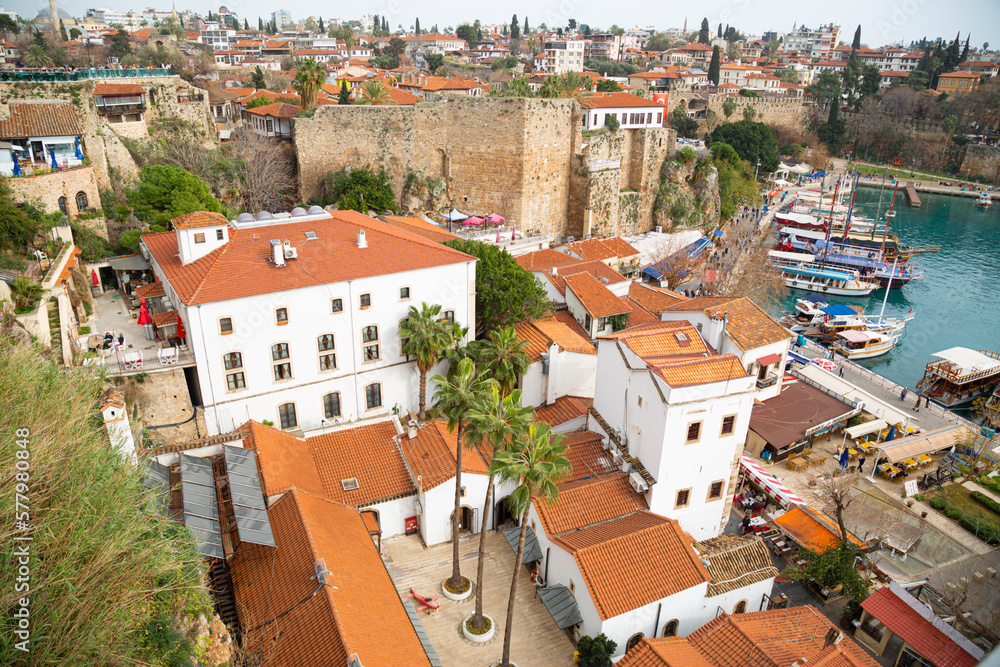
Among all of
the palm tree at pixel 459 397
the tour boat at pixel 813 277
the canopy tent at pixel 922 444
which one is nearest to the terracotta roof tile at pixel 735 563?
the palm tree at pixel 459 397

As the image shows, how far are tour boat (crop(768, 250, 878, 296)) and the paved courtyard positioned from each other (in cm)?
4721

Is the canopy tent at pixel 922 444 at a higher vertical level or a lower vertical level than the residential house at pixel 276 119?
lower

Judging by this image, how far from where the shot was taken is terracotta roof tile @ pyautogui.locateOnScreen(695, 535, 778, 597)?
19573 millimetres

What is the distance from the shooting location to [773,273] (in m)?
55.2

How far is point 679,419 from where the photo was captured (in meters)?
20.5

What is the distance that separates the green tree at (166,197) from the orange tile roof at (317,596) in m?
18.4

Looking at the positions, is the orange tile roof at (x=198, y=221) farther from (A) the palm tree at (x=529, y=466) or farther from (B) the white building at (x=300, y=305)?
(A) the palm tree at (x=529, y=466)

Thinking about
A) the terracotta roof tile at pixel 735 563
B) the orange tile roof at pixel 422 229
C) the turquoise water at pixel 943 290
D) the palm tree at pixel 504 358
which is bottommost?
the turquoise water at pixel 943 290

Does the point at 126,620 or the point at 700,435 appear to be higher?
the point at 126,620

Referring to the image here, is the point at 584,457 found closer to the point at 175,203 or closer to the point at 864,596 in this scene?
the point at 864,596

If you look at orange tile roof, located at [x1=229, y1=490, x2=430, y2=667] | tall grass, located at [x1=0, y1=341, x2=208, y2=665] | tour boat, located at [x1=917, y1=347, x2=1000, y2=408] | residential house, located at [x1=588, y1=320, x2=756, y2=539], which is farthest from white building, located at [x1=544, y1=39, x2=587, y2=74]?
tall grass, located at [x1=0, y1=341, x2=208, y2=665]

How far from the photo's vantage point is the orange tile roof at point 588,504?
21.1 meters

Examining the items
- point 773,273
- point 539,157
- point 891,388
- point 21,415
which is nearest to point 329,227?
point 21,415

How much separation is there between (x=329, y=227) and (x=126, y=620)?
2037cm
